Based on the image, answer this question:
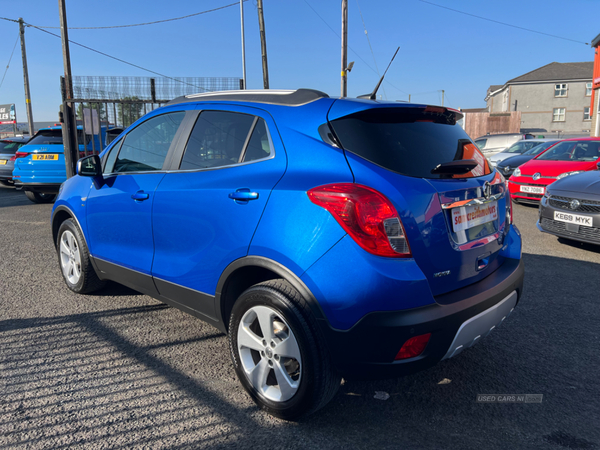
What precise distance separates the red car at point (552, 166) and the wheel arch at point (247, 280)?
8461 mm

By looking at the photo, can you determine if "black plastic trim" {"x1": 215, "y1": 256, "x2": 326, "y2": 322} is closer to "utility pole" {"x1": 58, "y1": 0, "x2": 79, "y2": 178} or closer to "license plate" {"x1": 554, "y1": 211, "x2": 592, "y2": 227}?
"license plate" {"x1": 554, "y1": 211, "x2": 592, "y2": 227}

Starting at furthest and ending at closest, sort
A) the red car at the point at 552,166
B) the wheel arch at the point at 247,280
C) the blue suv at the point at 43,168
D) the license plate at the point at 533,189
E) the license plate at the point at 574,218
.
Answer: the blue suv at the point at 43,168
the license plate at the point at 533,189
the red car at the point at 552,166
the license plate at the point at 574,218
the wheel arch at the point at 247,280

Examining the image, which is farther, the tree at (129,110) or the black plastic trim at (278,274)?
the tree at (129,110)

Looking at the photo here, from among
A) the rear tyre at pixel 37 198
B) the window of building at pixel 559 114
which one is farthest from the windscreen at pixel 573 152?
the window of building at pixel 559 114

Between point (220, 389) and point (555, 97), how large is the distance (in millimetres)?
55330

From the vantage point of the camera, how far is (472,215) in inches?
96.4

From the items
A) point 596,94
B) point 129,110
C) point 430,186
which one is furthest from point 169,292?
point 596,94

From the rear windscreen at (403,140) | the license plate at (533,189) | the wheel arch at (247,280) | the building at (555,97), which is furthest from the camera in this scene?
the building at (555,97)

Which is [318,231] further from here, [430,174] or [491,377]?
[491,377]

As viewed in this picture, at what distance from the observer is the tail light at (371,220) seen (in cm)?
206

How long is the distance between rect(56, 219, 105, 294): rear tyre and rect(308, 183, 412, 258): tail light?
290 cm

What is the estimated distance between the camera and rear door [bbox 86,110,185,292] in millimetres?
3209

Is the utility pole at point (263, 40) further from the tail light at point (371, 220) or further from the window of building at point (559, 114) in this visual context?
the window of building at point (559, 114)

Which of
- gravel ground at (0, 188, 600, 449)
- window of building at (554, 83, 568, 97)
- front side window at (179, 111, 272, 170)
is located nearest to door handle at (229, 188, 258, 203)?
front side window at (179, 111, 272, 170)
